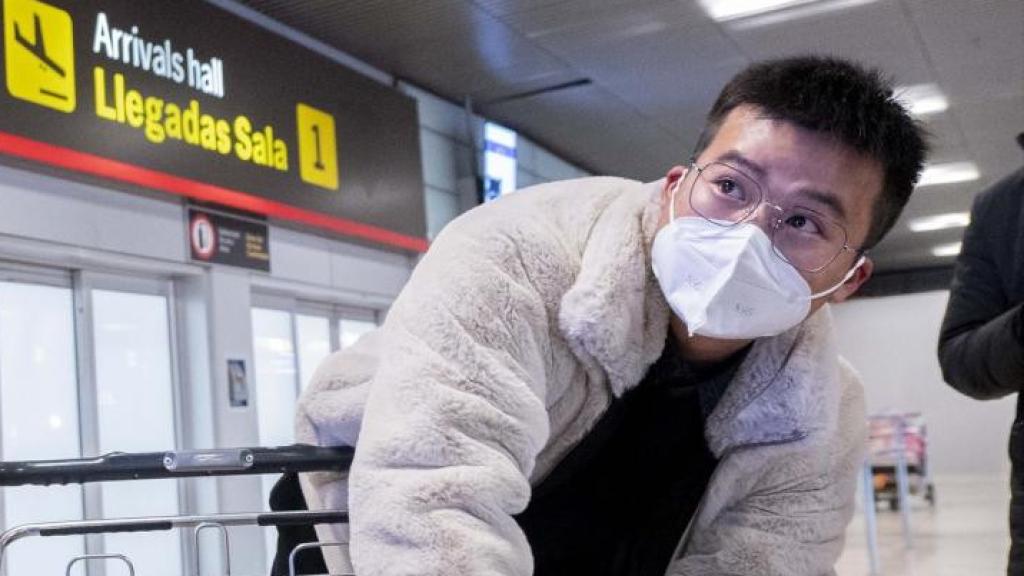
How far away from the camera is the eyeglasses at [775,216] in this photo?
1.36 meters

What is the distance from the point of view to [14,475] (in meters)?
1.52

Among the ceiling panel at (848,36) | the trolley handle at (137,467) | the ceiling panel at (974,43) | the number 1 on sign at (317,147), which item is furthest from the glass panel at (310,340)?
the trolley handle at (137,467)

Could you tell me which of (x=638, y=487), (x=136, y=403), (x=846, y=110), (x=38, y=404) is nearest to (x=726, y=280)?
(x=846, y=110)

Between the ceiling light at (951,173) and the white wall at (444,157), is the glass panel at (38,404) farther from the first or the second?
the ceiling light at (951,173)

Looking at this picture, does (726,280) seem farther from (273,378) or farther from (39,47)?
(273,378)

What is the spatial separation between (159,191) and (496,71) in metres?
3.58

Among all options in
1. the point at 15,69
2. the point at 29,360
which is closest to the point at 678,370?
the point at 15,69

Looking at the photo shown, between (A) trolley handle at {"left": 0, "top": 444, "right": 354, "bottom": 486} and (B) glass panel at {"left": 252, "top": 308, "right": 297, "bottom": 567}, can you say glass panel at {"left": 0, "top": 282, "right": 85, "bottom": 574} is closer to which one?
(B) glass panel at {"left": 252, "top": 308, "right": 297, "bottom": 567}

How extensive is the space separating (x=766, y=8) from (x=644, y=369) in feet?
23.7

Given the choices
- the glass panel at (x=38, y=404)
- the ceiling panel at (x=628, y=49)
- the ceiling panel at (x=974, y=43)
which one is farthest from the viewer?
the ceiling panel at (x=974, y=43)

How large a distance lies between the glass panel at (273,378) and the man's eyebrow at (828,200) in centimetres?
642

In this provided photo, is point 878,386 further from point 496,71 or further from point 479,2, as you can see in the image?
point 479,2

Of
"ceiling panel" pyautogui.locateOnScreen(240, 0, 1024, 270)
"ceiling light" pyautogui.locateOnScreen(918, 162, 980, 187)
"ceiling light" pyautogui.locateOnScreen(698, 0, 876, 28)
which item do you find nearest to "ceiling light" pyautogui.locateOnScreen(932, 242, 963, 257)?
"ceiling light" pyautogui.locateOnScreen(918, 162, 980, 187)

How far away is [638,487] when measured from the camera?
5.21 ft
